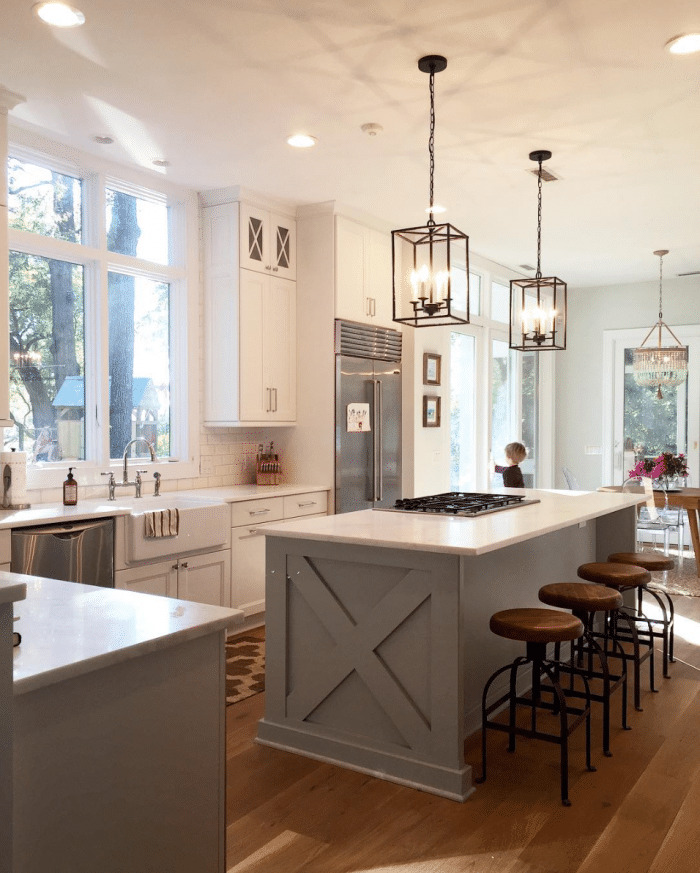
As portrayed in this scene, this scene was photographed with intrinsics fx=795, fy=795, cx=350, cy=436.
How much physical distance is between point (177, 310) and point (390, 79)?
2.40 metres

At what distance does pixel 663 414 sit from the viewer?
29.3 feet

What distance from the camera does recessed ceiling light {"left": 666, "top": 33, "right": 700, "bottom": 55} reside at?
326cm

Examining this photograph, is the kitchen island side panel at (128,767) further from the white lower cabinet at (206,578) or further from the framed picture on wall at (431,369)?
the framed picture on wall at (431,369)

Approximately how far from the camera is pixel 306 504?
18.1ft

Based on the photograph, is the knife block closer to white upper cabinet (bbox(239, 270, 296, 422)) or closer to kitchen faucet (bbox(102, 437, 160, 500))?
white upper cabinet (bbox(239, 270, 296, 422))

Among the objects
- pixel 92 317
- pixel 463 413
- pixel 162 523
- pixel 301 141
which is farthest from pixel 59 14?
pixel 463 413

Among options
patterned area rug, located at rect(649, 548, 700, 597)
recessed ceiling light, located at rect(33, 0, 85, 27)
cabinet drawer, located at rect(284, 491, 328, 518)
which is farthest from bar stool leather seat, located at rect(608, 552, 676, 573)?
recessed ceiling light, located at rect(33, 0, 85, 27)

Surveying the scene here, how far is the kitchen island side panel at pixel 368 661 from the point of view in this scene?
283 cm

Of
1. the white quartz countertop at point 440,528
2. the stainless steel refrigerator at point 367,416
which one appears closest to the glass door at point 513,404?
the stainless steel refrigerator at point 367,416

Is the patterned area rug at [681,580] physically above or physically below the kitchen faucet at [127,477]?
below

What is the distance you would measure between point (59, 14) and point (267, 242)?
2.67 m

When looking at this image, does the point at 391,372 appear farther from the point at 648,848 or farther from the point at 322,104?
the point at 648,848

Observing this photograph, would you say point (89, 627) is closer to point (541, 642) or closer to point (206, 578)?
point (541, 642)

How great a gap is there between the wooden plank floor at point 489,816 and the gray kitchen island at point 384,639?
0.36 ft
